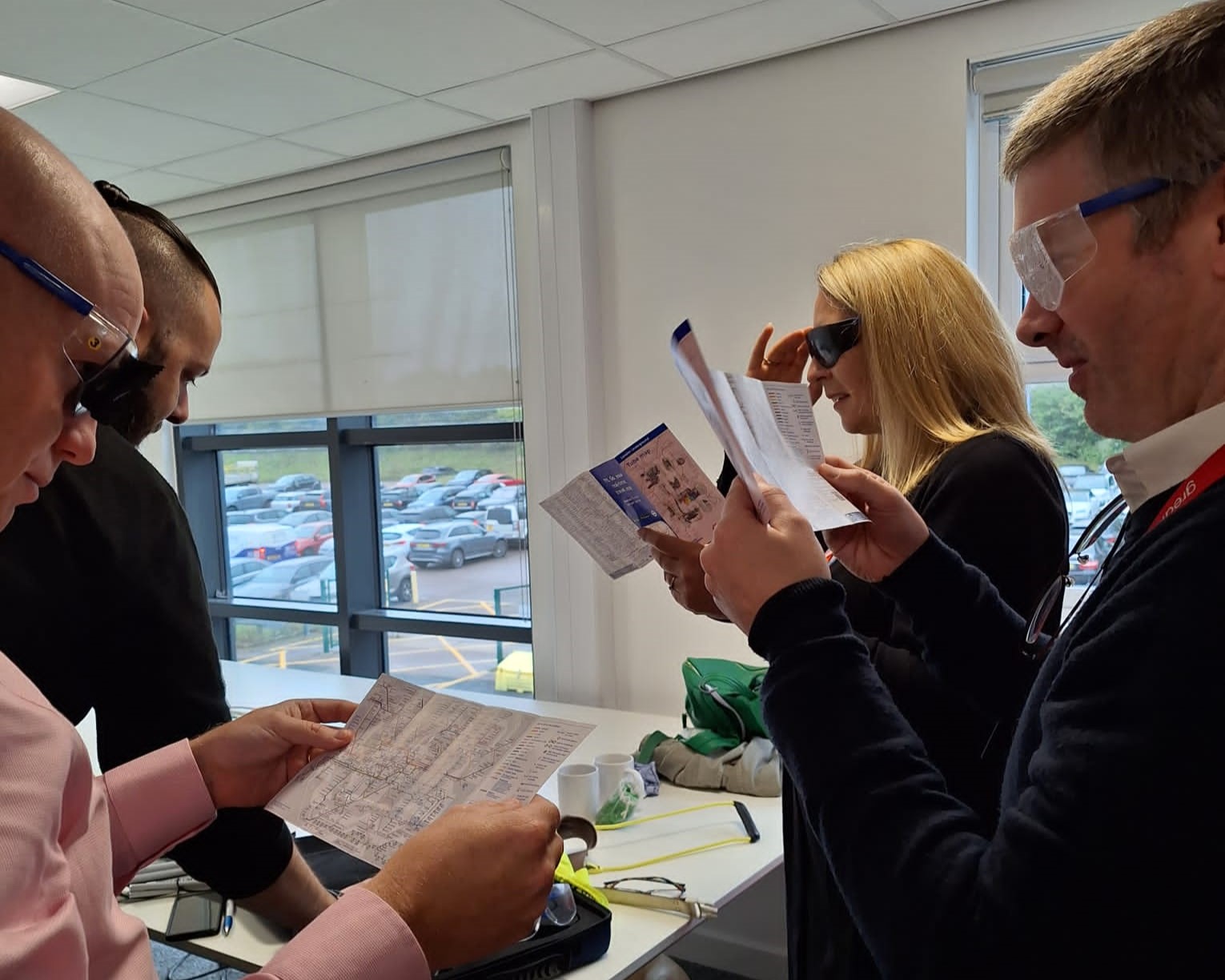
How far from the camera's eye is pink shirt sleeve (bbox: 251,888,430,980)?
2.67 ft

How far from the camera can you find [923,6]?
8.39 ft

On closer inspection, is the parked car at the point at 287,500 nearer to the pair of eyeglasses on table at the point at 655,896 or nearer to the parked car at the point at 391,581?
the parked car at the point at 391,581

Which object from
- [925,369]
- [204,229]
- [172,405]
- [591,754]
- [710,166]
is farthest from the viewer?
[204,229]

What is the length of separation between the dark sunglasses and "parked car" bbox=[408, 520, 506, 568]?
234 centimetres

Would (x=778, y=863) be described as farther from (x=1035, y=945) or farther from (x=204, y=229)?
(x=204, y=229)

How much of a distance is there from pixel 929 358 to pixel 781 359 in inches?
11.3

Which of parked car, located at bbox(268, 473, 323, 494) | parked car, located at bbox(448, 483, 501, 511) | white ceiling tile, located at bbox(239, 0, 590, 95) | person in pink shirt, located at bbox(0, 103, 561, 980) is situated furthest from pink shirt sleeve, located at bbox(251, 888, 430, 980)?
parked car, located at bbox(268, 473, 323, 494)

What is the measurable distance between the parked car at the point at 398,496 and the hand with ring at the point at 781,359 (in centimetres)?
263

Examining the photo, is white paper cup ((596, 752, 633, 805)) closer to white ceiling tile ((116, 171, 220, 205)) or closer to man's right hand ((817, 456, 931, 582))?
man's right hand ((817, 456, 931, 582))

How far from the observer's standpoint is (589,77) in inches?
119

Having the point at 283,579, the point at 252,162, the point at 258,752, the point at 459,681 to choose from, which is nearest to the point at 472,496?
the point at 459,681

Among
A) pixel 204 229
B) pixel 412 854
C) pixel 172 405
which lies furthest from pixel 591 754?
pixel 204 229

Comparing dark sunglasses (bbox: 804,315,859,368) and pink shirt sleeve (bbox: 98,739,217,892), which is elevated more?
dark sunglasses (bbox: 804,315,859,368)

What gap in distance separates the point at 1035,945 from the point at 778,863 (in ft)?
4.60
